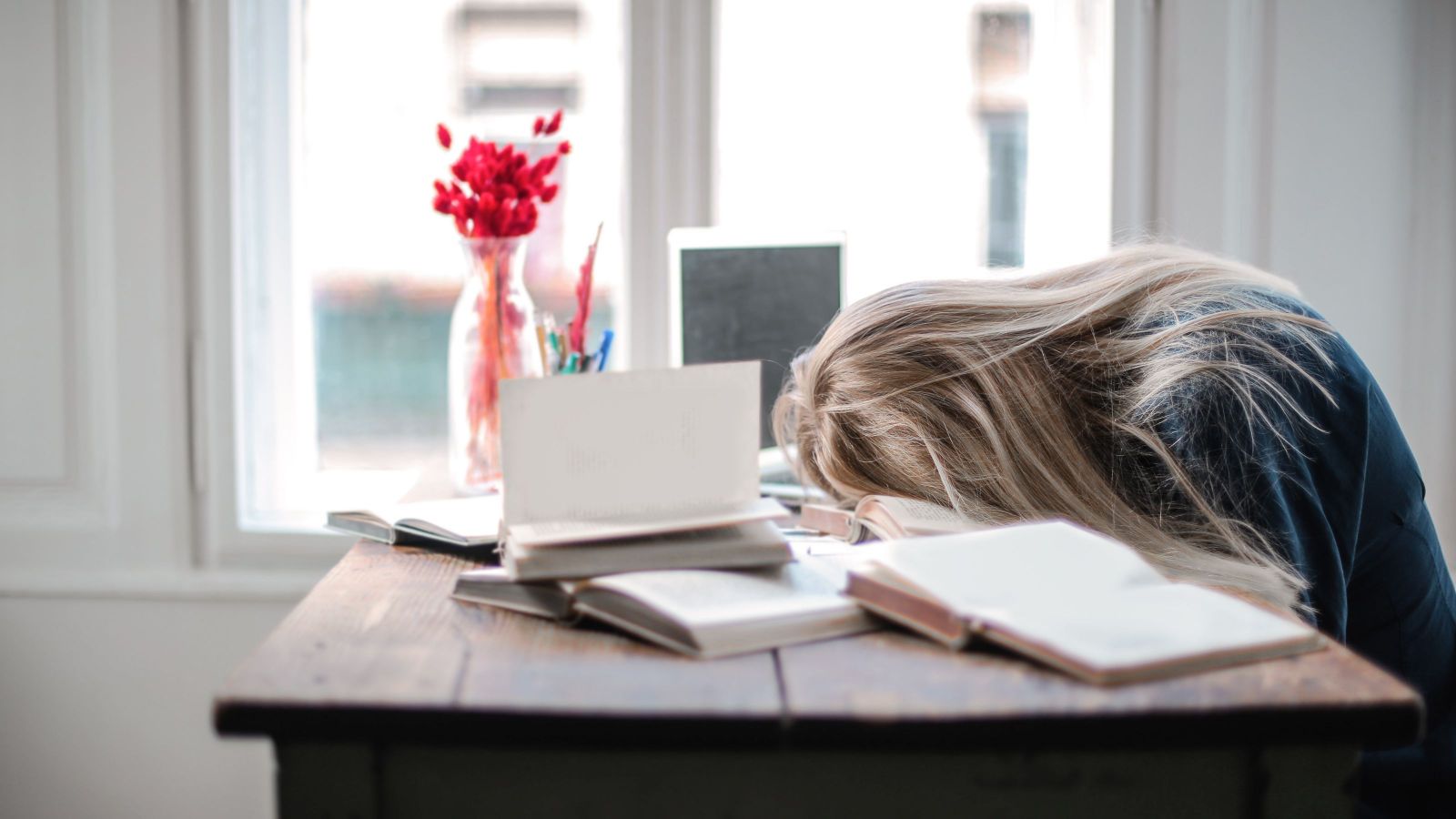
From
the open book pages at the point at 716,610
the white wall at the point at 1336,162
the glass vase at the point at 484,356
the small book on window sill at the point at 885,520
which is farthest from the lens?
the white wall at the point at 1336,162

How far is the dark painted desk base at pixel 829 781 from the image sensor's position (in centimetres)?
65

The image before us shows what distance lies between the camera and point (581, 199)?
2.02 m

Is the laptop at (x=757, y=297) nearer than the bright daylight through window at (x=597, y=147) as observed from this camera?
Yes

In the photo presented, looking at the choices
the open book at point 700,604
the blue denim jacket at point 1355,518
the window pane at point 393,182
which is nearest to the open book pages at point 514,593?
the open book at point 700,604

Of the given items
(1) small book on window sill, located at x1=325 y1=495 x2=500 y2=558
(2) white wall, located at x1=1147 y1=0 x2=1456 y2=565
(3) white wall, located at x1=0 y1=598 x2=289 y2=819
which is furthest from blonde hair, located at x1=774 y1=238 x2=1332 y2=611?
(3) white wall, located at x1=0 y1=598 x2=289 y2=819

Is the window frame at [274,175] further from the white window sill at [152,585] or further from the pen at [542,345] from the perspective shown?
the pen at [542,345]

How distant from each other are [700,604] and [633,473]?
14 cm

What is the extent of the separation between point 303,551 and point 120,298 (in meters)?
0.49

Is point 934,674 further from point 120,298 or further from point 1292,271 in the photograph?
point 120,298

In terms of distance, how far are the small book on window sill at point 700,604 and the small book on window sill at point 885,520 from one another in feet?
0.29

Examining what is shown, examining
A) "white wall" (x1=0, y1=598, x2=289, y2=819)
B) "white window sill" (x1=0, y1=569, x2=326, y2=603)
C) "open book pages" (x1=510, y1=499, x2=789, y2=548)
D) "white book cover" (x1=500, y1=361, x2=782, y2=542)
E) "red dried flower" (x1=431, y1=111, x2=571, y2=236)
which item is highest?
"red dried flower" (x1=431, y1=111, x2=571, y2=236)

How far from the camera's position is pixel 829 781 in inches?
25.8

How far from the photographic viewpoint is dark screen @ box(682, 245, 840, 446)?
1.51 meters

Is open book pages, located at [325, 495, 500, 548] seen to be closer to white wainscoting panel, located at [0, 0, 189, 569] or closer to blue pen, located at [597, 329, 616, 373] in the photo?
blue pen, located at [597, 329, 616, 373]
